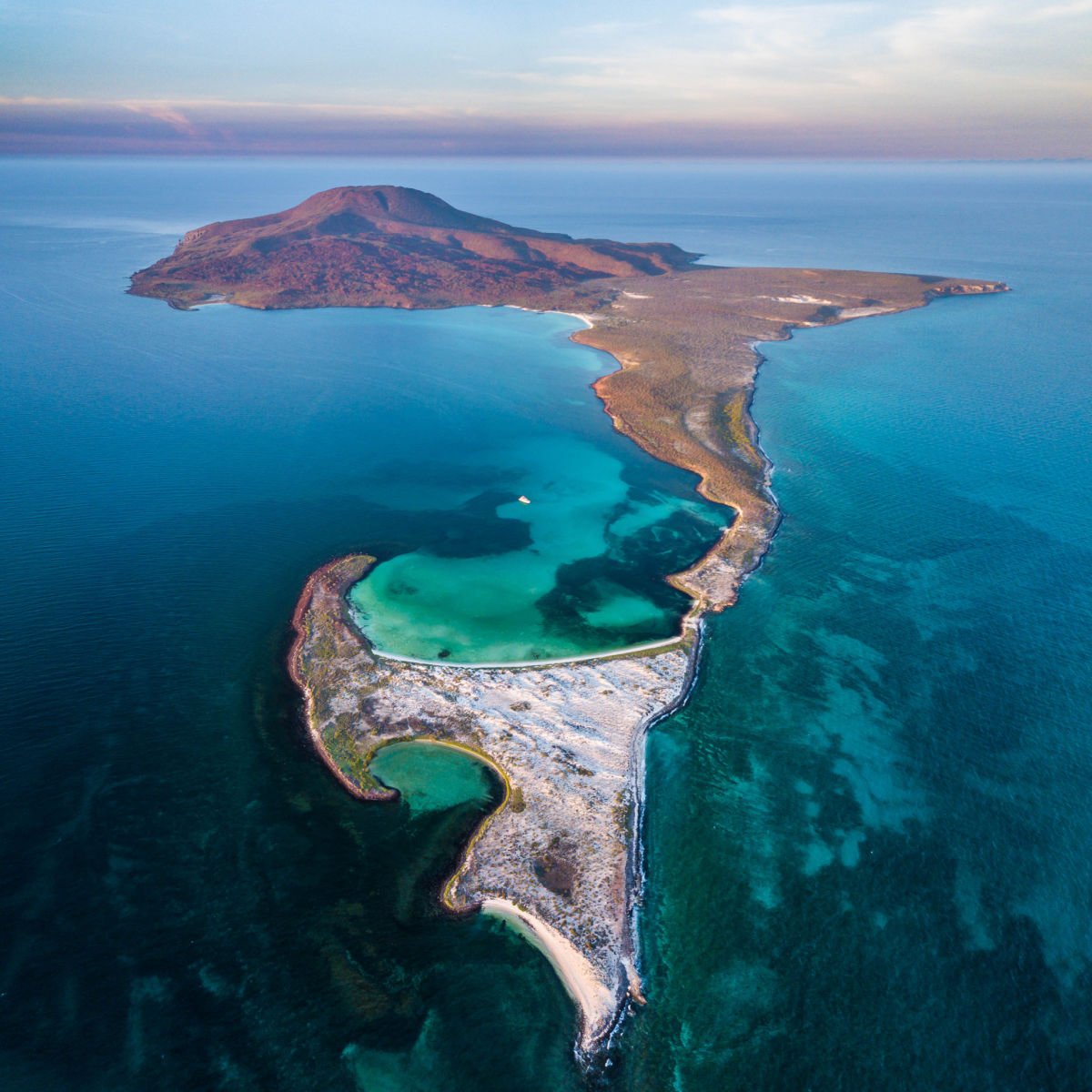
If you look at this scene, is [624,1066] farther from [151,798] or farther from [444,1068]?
[151,798]

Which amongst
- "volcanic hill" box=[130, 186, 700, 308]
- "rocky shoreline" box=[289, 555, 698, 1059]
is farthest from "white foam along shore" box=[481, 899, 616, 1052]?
"volcanic hill" box=[130, 186, 700, 308]

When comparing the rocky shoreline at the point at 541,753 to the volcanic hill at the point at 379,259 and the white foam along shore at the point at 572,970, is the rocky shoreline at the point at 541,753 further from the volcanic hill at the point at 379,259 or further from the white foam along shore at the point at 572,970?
the volcanic hill at the point at 379,259

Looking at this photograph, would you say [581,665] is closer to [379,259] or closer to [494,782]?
[494,782]

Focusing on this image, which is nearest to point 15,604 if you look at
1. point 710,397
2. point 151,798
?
point 151,798

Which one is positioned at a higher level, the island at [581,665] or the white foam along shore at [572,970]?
the island at [581,665]

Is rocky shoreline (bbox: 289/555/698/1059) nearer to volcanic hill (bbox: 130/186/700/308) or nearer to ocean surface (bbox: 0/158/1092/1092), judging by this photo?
ocean surface (bbox: 0/158/1092/1092)

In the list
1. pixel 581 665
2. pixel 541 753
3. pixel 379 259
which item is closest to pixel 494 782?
pixel 541 753

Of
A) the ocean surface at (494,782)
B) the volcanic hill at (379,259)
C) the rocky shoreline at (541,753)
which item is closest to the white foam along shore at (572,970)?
the rocky shoreline at (541,753)
